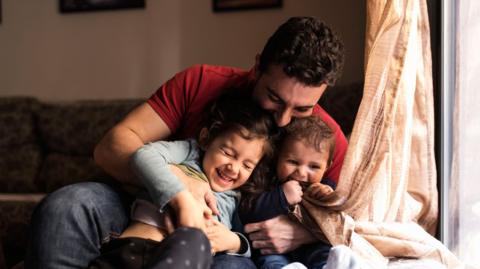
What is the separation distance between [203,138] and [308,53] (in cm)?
37

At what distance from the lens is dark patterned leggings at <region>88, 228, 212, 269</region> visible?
95cm

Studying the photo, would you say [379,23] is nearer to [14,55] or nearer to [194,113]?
[194,113]

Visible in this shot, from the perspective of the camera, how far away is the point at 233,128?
1.35 metres

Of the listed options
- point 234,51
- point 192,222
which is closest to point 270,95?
point 192,222

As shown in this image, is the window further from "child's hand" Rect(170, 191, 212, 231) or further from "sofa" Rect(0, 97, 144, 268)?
"sofa" Rect(0, 97, 144, 268)

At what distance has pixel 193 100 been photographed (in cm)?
150

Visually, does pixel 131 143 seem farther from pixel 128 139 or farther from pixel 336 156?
pixel 336 156

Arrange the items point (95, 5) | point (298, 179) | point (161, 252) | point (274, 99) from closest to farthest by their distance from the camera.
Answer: point (161, 252)
point (274, 99)
point (298, 179)
point (95, 5)

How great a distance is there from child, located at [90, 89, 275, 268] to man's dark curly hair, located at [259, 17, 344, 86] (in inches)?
6.3

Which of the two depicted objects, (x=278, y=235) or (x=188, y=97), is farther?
(x=188, y=97)

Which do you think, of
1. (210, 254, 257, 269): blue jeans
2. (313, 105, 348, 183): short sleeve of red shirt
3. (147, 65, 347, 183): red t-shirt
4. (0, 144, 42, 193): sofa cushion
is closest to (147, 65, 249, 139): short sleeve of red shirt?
(147, 65, 347, 183): red t-shirt

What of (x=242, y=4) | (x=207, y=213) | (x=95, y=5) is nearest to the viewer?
(x=207, y=213)

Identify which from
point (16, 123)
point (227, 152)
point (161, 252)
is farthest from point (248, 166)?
point (16, 123)

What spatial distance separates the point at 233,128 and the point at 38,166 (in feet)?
5.98
